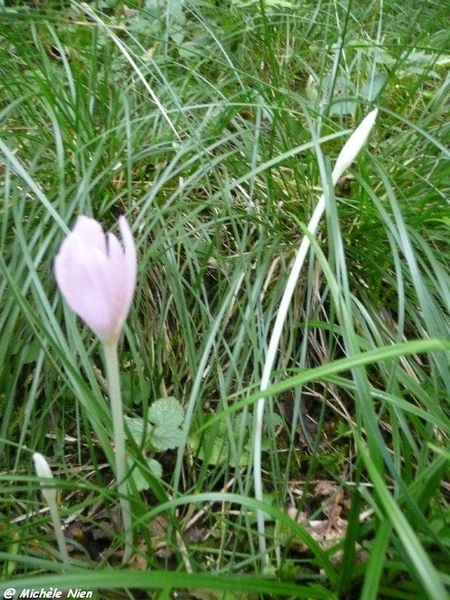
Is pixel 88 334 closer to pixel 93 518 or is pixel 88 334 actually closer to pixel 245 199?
pixel 93 518

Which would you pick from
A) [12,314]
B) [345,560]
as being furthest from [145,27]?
[345,560]

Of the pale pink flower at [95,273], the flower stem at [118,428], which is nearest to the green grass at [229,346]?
the flower stem at [118,428]

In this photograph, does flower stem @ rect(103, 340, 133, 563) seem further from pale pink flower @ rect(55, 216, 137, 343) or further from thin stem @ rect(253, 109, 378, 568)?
thin stem @ rect(253, 109, 378, 568)

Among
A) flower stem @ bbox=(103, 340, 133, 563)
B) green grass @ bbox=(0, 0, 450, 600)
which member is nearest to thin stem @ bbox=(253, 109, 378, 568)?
green grass @ bbox=(0, 0, 450, 600)

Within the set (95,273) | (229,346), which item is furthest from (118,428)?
(229,346)

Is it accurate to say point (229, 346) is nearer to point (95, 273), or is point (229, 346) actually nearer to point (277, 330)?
point (277, 330)

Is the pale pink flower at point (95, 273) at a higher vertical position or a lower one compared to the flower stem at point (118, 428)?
higher

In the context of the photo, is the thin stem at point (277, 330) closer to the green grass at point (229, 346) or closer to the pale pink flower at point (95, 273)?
the green grass at point (229, 346)
